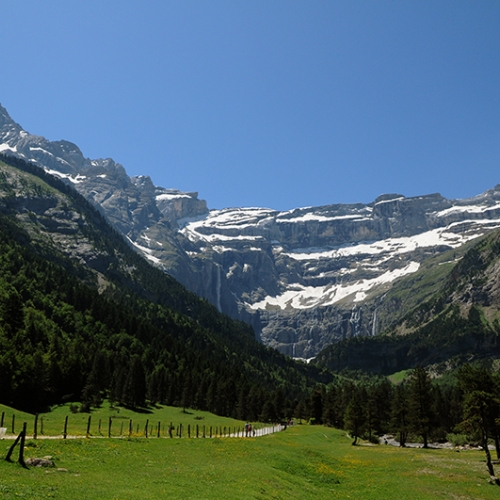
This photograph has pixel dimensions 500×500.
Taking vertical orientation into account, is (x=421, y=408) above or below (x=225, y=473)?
above

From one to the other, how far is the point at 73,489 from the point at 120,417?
2820 inches

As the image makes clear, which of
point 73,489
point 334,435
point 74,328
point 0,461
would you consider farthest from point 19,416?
point 74,328

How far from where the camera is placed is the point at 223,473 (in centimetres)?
3525

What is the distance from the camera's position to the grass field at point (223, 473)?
2456 centimetres

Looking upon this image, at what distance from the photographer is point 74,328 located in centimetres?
17475

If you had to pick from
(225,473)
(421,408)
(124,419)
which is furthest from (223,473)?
(421,408)

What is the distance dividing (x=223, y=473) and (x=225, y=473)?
0.20 m

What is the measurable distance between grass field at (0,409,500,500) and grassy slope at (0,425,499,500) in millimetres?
68

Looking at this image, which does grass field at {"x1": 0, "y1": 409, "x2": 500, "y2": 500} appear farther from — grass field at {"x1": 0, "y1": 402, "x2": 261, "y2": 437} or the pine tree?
the pine tree

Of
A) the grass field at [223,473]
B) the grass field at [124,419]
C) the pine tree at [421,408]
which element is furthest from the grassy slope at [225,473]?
the pine tree at [421,408]

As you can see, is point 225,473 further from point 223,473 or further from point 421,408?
point 421,408

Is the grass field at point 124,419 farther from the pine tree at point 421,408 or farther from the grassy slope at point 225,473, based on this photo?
the pine tree at point 421,408

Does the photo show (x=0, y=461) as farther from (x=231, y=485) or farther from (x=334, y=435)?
(x=334, y=435)

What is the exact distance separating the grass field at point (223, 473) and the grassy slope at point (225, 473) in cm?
7
